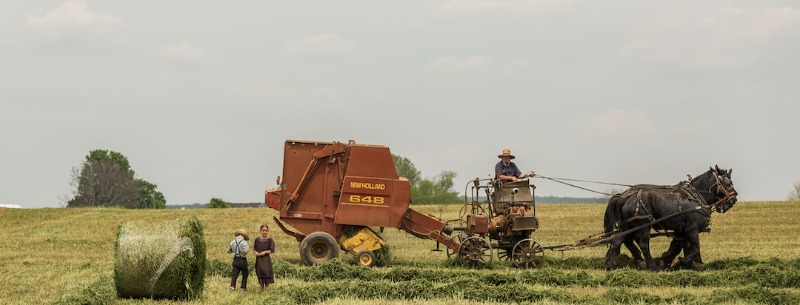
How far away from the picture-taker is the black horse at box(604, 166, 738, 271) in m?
22.2

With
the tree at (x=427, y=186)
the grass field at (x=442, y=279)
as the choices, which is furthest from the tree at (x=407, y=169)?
the grass field at (x=442, y=279)

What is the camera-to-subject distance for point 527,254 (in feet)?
73.7

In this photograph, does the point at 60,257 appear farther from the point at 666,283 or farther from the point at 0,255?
the point at 666,283

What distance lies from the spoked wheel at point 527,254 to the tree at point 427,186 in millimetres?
86160

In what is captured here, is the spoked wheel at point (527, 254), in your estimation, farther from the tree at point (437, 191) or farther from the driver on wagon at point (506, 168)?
the tree at point (437, 191)

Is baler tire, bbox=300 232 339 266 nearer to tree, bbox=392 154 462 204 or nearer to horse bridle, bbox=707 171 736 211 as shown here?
horse bridle, bbox=707 171 736 211

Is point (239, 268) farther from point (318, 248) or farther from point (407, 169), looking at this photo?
point (407, 169)

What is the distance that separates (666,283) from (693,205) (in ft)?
10.8

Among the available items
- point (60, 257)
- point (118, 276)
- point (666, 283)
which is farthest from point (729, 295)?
point (60, 257)

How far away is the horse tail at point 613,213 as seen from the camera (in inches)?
902

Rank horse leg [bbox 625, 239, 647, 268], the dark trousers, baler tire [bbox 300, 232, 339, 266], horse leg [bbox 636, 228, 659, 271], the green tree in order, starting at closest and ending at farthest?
the dark trousers → horse leg [bbox 636, 228, 659, 271] → baler tire [bbox 300, 232, 339, 266] → horse leg [bbox 625, 239, 647, 268] → the green tree

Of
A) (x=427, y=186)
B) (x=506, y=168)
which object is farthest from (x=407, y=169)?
(x=506, y=168)

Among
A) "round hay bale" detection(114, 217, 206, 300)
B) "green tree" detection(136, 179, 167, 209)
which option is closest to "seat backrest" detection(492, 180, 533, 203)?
"round hay bale" detection(114, 217, 206, 300)

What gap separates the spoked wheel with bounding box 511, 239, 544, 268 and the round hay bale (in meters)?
7.61
